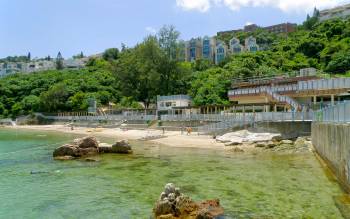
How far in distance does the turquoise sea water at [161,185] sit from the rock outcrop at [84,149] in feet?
6.88

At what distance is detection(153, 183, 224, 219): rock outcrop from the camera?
1628 centimetres

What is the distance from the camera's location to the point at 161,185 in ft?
78.7

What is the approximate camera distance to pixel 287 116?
150 ft

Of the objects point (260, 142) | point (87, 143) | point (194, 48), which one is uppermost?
point (194, 48)

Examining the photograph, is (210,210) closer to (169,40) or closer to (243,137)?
(243,137)

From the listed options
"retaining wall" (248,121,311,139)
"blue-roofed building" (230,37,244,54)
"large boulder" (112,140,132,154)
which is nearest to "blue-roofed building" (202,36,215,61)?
"blue-roofed building" (230,37,244,54)

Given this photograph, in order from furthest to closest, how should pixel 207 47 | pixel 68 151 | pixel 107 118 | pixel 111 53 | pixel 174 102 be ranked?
pixel 111 53 → pixel 207 47 → pixel 107 118 → pixel 174 102 → pixel 68 151

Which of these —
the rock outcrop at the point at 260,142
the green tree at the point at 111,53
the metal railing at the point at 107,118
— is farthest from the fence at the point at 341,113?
the green tree at the point at 111,53

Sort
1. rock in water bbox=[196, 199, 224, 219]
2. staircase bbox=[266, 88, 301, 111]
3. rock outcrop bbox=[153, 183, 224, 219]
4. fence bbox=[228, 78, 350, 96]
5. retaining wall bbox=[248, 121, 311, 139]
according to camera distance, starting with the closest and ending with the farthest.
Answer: rock in water bbox=[196, 199, 224, 219] → rock outcrop bbox=[153, 183, 224, 219] → retaining wall bbox=[248, 121, 311, 139] → fence bbox=[228, 78, 350, 96] → staircase bbox=[266, 88, 301, 111]

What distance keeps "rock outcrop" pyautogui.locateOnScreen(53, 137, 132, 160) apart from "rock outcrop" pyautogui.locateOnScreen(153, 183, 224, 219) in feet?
76.4

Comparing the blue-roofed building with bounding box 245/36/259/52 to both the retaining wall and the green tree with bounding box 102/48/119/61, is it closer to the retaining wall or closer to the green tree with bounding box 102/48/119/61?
the green tree with bounding box 102/48/119/61

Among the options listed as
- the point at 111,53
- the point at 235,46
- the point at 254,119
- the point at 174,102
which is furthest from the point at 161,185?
the point at 111,53

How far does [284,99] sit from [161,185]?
3410cm

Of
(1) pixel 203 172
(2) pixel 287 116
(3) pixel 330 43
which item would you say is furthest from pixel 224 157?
(3) pixel 330 43
